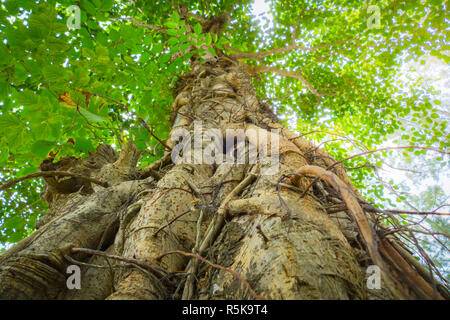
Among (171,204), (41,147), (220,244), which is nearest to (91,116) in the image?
(41,147)

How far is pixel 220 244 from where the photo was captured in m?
1.16

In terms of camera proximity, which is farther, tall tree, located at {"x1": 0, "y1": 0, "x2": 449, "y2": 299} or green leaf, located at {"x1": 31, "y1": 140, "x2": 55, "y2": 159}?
green leaf, located at {"x1": 31, "y1": 140, "x2": 55, "y2": 159}

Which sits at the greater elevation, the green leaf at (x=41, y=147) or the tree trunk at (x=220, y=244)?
the green leaf at (x=41, y=147)

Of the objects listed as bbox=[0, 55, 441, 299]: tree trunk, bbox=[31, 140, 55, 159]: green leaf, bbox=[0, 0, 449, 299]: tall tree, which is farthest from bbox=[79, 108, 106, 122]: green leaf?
bbox=[0, 55, 441, 299]: tree trunk

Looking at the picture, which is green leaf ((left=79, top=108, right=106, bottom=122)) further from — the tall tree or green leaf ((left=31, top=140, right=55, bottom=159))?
green leaf ((left=31, top=140, right=55, bottom=159))

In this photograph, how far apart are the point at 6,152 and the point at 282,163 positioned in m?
1.94

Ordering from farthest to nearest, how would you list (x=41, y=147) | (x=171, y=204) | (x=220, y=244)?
(x=171, y=204) < (x=41, y=147) < (x=220, y=244)

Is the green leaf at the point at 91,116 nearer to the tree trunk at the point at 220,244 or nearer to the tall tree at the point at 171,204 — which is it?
the tall tree at the point at 171,204

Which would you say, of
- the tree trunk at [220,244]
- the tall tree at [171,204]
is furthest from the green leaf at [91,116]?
the tree trunk at [220,244]

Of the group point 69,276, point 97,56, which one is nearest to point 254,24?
point 97,56

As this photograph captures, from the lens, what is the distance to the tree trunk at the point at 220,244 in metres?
0.80

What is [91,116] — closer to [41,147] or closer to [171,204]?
[41,147]

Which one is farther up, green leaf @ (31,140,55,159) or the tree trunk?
green leaf @ (31,140,55,159)

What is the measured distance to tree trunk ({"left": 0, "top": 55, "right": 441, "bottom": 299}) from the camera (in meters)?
0.80
